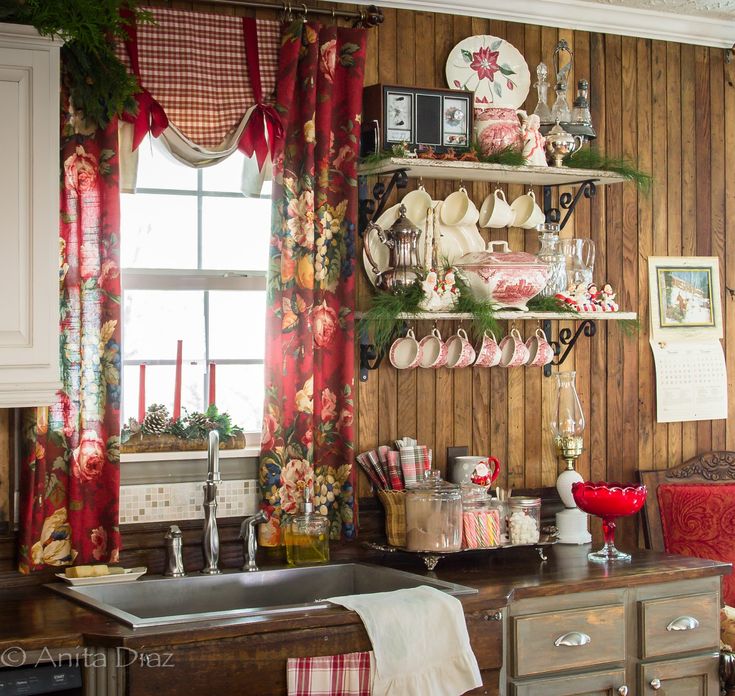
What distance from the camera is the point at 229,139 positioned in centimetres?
324

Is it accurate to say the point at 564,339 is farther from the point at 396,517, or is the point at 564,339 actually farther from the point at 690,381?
the point at 396,517

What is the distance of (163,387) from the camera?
3338mm

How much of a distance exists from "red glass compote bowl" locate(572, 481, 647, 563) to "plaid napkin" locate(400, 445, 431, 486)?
47cm

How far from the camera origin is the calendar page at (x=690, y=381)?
3.96m

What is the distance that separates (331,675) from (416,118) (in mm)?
1635

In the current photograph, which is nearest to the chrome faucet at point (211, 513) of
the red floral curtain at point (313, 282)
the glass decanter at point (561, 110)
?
the red floral curtain at point (313, 282)

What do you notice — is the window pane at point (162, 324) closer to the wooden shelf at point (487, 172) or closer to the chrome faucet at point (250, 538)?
the chrome faucet at point (250, 538)

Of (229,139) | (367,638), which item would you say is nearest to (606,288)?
(229,139)

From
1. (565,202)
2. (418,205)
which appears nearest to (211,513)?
(418,205)

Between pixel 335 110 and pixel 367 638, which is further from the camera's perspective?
pixel 335 110

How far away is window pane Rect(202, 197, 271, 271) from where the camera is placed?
11.1 feet

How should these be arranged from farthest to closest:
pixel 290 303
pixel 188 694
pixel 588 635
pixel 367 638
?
pixel 290 303, pixel 588 635, pixel 367 638, pixel 188 694

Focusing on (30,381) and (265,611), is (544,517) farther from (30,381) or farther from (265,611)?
(30,381)

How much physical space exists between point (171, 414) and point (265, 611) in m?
0.86
